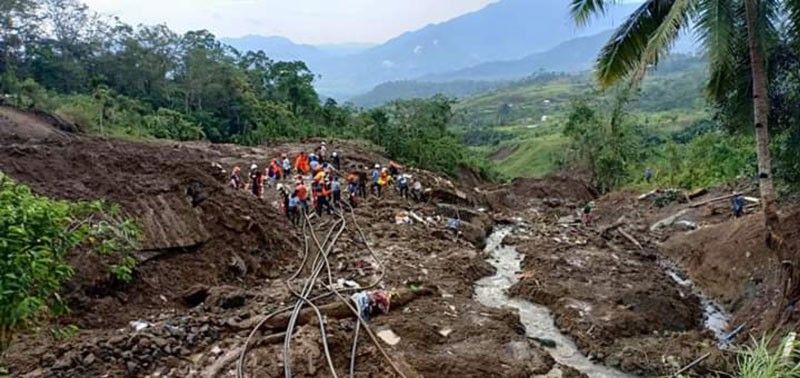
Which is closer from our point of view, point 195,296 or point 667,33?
point 667,33

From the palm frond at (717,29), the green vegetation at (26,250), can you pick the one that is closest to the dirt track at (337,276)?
the green vegetation at (26,250)

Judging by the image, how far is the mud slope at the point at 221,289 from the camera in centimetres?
1038

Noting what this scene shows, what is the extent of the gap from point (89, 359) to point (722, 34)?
12.0 m

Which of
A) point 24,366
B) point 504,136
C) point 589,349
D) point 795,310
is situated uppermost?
point 24,366

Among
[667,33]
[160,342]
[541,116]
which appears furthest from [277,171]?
[541,116]

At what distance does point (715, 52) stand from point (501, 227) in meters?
18.2

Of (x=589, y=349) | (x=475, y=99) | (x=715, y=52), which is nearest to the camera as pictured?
(x=715, y=52)

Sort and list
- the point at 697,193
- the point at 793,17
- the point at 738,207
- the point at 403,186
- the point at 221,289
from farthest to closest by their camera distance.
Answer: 1. the point at 697,193
2. the point at 403,186
3. the point at 738,207
4. the point at 221,289
5. the point at 793,17

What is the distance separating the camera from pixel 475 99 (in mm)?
170375

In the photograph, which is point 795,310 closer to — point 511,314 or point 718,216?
point 511,314

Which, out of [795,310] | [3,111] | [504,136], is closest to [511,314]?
[795,310]

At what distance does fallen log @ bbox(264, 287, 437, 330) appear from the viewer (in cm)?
1180

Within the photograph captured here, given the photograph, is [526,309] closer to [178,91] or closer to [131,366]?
[131,366]

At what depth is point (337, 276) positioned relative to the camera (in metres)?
15.6
